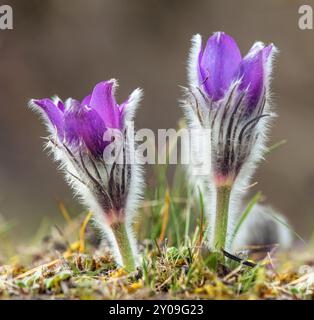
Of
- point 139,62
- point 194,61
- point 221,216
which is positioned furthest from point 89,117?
point 139,62

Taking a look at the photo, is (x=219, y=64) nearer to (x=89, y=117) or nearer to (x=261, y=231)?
(x=89, y=117)

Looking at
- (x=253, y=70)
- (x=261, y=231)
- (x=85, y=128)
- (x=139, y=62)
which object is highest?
(x=139, y=62)

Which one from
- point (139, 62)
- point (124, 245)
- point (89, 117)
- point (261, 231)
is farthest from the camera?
point (139, 62)

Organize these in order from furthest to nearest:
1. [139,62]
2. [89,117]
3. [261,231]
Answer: [139,62], [261,231], [89,117]

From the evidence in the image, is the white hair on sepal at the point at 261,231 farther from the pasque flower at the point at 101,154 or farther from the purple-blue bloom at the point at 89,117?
the purple-blue bloom at the point at 89,117

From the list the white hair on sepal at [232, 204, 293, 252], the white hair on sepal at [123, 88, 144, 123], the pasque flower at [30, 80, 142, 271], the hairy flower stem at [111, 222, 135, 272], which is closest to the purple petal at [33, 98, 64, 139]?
the pasque flower at [30, 80, 142, 271]

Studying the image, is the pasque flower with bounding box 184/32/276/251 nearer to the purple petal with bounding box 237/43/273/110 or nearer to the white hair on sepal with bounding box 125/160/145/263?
the purple petal with bounding box 237/43/273/110
